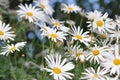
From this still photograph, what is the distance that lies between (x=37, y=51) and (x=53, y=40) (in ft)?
3.80

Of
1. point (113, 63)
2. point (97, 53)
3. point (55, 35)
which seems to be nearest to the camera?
point (113, 63)

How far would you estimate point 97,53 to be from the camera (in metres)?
1.66

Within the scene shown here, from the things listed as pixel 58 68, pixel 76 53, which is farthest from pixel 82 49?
pixel 58 68

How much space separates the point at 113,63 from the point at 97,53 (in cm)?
12

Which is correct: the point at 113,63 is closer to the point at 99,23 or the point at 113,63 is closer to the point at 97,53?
the point at 97,53

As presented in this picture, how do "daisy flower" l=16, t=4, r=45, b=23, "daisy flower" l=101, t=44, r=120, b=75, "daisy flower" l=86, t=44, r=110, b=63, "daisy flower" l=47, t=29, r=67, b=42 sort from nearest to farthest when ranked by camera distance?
"daisy flower" l=101, t=44, r=120, b=75 < "daisy flower" l=86, t=44, r=110, b=63 < "daisy flower" l=47, t=29, r=67, b=42 < "daisy flower" l=16, t=4, r=45, b=23

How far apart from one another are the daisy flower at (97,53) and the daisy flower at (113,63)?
41 millimetres

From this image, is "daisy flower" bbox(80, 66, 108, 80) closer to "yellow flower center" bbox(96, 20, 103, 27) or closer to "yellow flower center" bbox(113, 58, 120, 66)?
"yellow flower center" bbox(113, 58, 120, 66)

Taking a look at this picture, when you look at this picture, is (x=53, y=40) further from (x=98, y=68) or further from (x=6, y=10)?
(x=6, y=10)

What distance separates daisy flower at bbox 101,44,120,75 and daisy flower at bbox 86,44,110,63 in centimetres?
4

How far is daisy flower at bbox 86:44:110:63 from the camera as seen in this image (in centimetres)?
164

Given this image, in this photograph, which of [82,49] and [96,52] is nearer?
[96,52]

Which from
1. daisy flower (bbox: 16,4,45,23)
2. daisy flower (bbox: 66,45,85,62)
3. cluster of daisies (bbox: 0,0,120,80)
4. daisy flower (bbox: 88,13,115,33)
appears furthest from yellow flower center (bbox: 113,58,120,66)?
daisy flower (bbox: 16,4,45,23)

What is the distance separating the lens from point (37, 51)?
2930 mm
